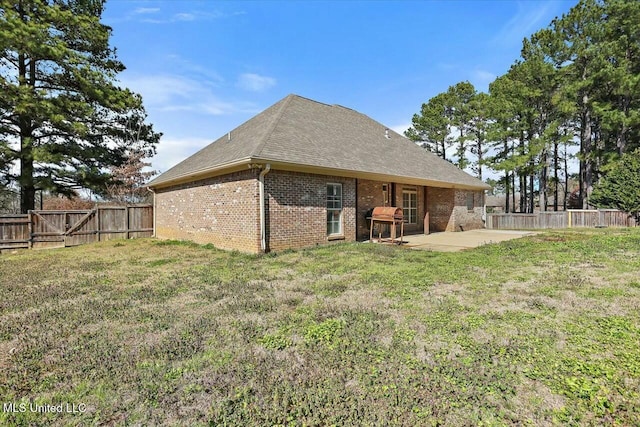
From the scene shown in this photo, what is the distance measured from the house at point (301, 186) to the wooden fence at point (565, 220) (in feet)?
19.4

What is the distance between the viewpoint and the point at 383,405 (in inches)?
84.5

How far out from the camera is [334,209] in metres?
10.7

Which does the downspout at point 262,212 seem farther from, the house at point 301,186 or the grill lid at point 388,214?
the grill lid at point 388,214

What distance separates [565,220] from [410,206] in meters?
11.3

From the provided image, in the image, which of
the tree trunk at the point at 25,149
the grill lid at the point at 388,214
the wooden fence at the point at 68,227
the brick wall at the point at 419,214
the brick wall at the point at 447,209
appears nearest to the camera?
the grill lid at the point at 388,214

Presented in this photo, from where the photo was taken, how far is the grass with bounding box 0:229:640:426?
2.13 metres

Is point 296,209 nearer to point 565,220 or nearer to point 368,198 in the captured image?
point 368,198

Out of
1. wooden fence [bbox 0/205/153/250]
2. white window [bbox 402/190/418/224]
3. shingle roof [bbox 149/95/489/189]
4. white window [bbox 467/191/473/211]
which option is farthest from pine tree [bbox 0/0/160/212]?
white window [bbox 467/191/473/211]

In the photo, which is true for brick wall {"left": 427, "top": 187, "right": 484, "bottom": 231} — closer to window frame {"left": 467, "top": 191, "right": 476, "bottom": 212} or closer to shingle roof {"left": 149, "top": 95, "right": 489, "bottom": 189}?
window frame {"left": 467, "top": 191, "right": 476, "bottom": 212}

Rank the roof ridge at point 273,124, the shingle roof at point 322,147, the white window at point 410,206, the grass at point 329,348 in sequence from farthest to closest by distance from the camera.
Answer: the white window at point 410,206
the shingle roof at point 322,147
the roof ridge at point 273,124
the grass at point 329,348

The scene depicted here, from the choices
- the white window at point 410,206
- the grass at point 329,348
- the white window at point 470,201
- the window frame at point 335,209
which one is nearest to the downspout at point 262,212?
the grass at point 329,348

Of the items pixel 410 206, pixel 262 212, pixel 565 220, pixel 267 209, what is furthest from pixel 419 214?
pixel 565 220

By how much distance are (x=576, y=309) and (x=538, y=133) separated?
2618 centimetres

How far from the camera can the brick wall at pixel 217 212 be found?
8.88 m
